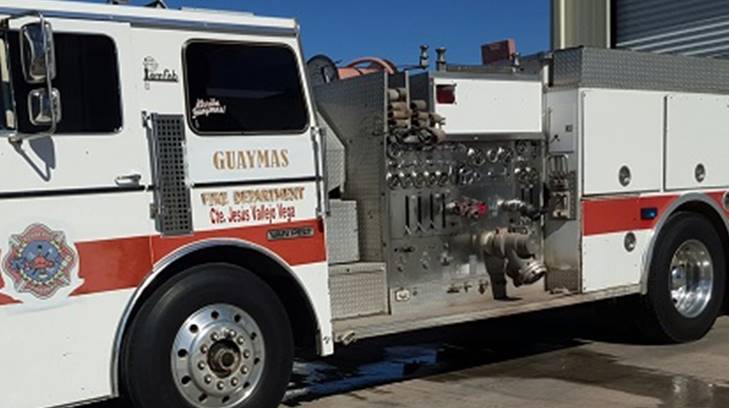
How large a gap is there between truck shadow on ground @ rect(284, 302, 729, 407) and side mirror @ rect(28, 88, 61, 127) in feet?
8.92

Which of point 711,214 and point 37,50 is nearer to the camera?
point 37,50

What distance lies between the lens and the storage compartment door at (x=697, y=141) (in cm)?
748

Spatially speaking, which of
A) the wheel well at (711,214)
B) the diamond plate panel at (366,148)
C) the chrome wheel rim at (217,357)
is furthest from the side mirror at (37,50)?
the wheel well at (711,214)

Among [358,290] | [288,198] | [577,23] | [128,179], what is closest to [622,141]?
[358,290]

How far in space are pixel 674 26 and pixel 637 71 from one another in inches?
272

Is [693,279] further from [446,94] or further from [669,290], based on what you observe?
[446,94]

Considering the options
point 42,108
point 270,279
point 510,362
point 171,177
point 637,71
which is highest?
point 637,71

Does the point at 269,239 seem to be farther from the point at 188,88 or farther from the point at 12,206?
the point at 12,206

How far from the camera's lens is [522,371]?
687 cm

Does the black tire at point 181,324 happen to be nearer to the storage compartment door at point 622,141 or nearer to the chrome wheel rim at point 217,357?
the chrome wheel rim at point 217,357

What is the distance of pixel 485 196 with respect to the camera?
6.68m

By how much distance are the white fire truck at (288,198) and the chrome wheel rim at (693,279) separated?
3cm

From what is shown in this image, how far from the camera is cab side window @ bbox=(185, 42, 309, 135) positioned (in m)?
5.02

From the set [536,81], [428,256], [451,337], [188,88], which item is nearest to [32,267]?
[188,88]
